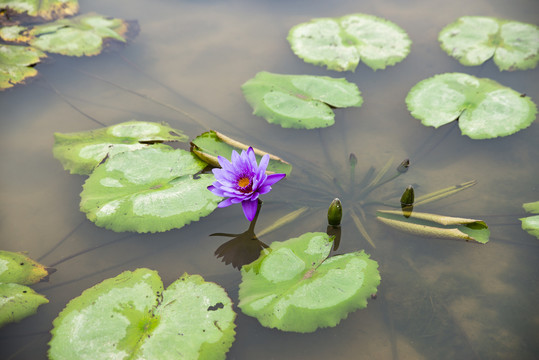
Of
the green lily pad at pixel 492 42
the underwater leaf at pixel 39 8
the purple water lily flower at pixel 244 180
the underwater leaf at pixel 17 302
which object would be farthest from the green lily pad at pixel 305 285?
the underwater leaf at pixel 39 8

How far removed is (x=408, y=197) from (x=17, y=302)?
288 cm

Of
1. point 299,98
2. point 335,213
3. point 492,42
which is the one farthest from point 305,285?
point 492,42

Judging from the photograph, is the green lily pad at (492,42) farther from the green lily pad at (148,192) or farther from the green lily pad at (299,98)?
the green lily pad at (148,192)

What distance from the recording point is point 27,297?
2627 mm

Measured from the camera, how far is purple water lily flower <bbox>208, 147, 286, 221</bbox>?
274cm

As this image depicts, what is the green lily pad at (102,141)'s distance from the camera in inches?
133

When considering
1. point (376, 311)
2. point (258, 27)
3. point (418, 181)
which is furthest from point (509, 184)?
point (258, 27)

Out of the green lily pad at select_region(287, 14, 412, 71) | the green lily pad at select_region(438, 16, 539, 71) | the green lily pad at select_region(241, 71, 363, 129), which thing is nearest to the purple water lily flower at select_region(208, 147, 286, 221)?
the green lily pad at select_region(241, 71, 363, 129)

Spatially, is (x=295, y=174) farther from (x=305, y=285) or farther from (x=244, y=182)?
(x=305, y=285)

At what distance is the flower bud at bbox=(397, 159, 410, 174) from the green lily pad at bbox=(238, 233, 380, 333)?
1.06 meters

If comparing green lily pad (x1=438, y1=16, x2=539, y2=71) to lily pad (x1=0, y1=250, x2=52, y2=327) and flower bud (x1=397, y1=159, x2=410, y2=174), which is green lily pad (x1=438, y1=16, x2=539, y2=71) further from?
lily pad (x1=0, y1=250, x2=52, y2=327)

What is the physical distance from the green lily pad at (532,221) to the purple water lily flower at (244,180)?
1.82 metres

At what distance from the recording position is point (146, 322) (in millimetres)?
2400

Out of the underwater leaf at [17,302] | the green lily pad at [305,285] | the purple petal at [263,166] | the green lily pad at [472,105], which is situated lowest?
A: the underwater leaf at [17,302]
